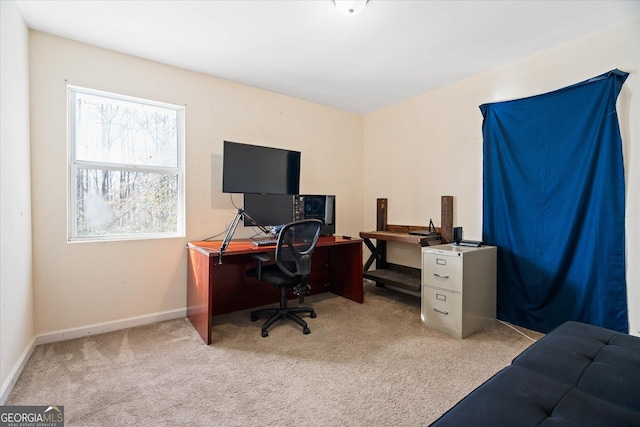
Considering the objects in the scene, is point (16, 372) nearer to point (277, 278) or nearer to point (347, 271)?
point (277, 278)

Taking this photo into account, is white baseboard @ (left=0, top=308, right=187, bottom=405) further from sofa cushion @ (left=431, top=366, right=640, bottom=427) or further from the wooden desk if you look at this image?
sofa cushion @ (left=431, top=366, right=640, bottom=427)

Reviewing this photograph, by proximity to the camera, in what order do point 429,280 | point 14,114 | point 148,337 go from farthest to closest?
point 429,280, point 148,337, point 14,114

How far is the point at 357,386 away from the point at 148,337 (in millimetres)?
1779

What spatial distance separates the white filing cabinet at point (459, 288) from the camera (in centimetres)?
244

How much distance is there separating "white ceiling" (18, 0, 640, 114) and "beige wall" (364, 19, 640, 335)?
137mm

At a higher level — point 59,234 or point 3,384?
point 59,234

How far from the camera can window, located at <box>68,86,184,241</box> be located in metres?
2.49

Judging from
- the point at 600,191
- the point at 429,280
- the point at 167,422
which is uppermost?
the point at 600,191

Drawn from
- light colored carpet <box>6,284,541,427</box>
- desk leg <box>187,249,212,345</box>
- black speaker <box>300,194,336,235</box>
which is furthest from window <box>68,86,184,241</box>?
black speaker <box>300,194,336,235</box>

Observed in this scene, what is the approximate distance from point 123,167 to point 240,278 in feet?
4.98

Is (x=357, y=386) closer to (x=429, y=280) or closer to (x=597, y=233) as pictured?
(x=429, y=280)

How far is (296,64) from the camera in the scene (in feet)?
9.18

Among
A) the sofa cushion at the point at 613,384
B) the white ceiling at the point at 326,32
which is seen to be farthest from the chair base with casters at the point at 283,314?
the white ceiling at the point at 326,32

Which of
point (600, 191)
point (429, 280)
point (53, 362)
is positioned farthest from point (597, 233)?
point (53, 362)
